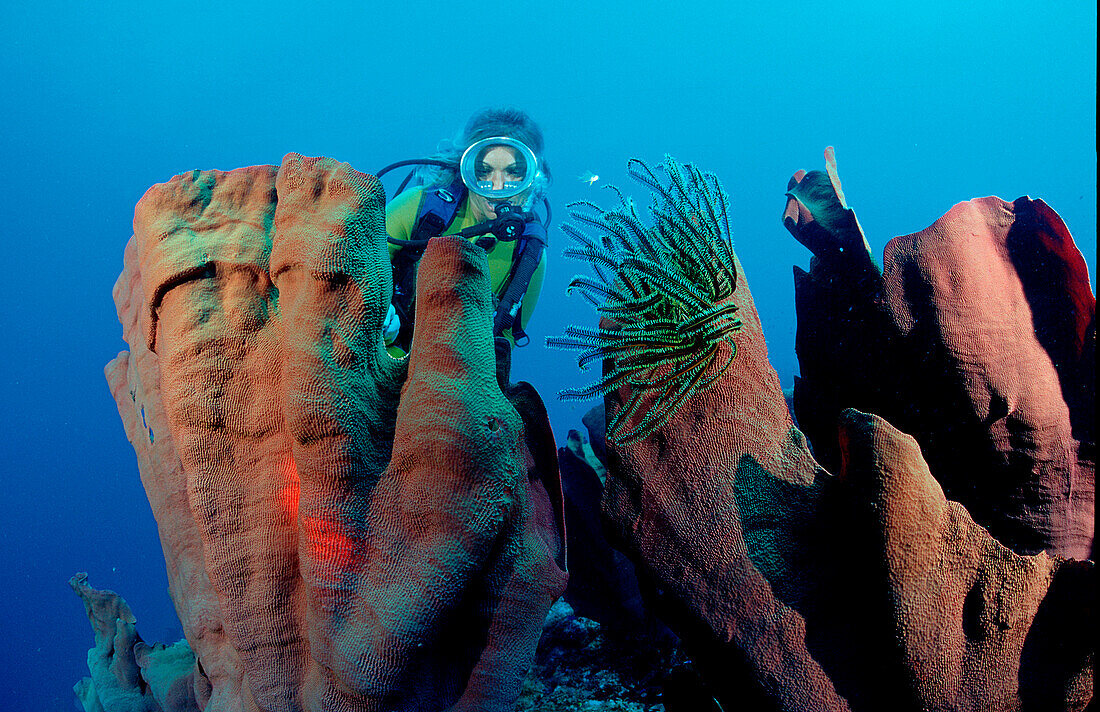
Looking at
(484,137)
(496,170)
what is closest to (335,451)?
(496,170)

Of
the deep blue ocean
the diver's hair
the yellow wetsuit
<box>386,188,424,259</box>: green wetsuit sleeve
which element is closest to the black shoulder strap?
the yellow wetsuit

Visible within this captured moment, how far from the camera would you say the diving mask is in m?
4.87

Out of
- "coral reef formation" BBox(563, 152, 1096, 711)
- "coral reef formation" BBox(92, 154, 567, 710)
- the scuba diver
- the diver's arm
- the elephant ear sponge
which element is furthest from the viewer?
the diver's arm

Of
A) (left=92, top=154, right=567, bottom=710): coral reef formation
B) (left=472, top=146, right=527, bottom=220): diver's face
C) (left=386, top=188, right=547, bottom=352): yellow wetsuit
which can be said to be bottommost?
(left=92, top=154, right=567, bottom=710): coral reef formation

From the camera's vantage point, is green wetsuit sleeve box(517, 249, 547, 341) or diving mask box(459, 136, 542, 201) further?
green wetsuit sleeve box(517, 249, 547, 341)

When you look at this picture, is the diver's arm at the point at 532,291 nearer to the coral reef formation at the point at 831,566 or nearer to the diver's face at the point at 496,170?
the diver's face at the point at 496,170

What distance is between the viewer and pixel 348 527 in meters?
1.54

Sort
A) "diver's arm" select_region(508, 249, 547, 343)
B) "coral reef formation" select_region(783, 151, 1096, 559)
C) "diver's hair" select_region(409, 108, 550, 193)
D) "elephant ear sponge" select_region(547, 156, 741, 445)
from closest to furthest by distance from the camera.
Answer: "elephant ear sponge" select_region(547, 156, 741, 445)
"coral reef formation" select_region(783, 151, 1096, 559)
"diver's hair" select_region(409, 108, 550, 193)
"diver's arm" select_region(508, 249, 547, 343)

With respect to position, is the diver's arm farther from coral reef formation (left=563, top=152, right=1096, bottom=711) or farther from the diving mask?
coral reef formation (left=563, top=152, right=1096, bottom=711)

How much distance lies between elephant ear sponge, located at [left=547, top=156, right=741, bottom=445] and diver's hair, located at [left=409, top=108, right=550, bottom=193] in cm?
378

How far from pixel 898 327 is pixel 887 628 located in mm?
1097

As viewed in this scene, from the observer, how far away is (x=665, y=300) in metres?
1.64

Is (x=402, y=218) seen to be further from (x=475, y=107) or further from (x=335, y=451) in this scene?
(x=475, y=107)


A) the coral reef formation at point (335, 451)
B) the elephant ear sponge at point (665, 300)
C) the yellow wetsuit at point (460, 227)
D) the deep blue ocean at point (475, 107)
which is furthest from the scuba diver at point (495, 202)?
the deep blue ocean at point (475, 107)
